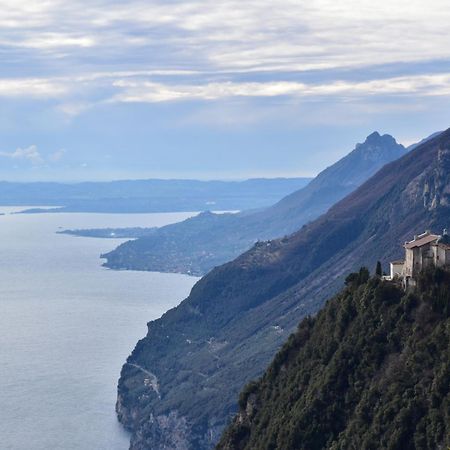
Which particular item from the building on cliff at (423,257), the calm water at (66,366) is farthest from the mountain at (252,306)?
the building on cliff at (423,257)

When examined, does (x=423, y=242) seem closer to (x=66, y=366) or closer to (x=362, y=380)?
(x=362, y=380)

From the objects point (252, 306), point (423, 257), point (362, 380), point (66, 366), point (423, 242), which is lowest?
point (66, 366)

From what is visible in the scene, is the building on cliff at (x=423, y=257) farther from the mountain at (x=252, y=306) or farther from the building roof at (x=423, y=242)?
the mountain at (x=252, y=306)

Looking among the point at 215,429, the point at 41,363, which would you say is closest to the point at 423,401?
the point at 215,429

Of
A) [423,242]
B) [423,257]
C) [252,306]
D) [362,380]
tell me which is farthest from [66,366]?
[423,257]

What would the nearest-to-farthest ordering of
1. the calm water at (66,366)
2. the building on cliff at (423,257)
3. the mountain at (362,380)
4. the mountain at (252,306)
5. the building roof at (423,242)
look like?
the mountain at (362,380) → the building on cliff at (423,257) → the building roof at (423,242) → the calm water at (66,366) → the mountain at (252,306)

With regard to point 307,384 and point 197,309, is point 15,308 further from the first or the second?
point 307,384
